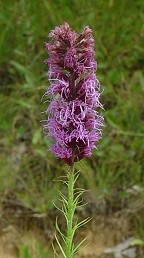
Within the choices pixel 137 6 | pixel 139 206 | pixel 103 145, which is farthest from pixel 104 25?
pixel 139 206

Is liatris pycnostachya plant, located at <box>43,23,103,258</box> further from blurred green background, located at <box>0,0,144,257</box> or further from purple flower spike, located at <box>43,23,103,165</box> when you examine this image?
blurred green background, located at <box>0,0,144,257</box>

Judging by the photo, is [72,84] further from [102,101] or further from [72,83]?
[102,101]

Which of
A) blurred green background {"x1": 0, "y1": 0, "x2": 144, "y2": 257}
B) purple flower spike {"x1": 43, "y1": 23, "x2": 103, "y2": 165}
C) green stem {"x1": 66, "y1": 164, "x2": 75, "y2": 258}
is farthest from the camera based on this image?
blurred green background {"x1": 0, "y1": 0, "x2": 144, "y2": 257}

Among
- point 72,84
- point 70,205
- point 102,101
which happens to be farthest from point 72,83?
point 102,101

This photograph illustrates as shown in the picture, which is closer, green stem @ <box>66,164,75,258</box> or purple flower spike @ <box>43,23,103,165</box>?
purple flower spike @ <box>43,23,103,165</box>

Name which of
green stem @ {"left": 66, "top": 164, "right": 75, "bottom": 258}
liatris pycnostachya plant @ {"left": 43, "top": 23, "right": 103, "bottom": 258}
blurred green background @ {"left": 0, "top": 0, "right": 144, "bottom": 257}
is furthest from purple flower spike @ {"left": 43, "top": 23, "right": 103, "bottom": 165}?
blurred green background @ {"left": 0, "top": 0, "right": 144, "bottom": 257}

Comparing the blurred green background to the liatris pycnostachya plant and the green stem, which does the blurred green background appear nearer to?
the green stem

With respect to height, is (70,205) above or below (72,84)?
below

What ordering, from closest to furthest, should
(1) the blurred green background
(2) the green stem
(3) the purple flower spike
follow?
(3) the purple flower spike
(2) the green stem
(1) the blurred green background

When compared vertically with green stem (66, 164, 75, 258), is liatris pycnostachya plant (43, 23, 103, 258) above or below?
above
